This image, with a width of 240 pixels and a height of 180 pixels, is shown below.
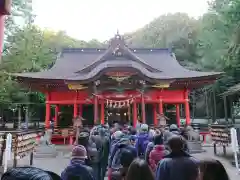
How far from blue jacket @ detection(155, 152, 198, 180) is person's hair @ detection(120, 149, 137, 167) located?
502mm

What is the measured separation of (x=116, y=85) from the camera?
16344 mm

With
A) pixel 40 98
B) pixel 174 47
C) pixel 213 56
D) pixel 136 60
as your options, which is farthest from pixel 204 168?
pixel 174 47

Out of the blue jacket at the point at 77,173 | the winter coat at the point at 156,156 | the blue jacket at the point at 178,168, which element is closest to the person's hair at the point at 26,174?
the blue jacket at the point at 77,173

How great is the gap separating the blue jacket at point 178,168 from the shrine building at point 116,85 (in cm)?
1166

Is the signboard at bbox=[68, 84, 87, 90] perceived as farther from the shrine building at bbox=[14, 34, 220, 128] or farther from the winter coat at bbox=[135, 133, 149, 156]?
the winter coat at bbox=[135, 133, 149, 156]

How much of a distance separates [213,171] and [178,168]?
63cm

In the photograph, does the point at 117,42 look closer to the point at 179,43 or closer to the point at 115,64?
the point at 115,64

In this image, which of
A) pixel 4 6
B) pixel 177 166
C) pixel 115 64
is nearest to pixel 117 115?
pixel 115 64

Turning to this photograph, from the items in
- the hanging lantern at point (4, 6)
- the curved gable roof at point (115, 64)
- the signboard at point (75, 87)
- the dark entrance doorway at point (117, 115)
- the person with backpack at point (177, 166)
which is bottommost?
the person with backpack at point (177, 166)

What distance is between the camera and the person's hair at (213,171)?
2.36 metres

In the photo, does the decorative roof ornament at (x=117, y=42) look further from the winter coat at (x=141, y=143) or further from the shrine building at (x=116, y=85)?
the winter coat at (x=141, y=143)

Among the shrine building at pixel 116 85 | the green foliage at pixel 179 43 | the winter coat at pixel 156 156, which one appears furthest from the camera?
the shrine building at pixel 116 85

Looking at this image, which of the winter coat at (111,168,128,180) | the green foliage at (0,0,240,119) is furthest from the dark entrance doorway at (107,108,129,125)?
the winter coat at (111,168,128,180)

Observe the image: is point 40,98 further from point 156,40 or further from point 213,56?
point 156,40
